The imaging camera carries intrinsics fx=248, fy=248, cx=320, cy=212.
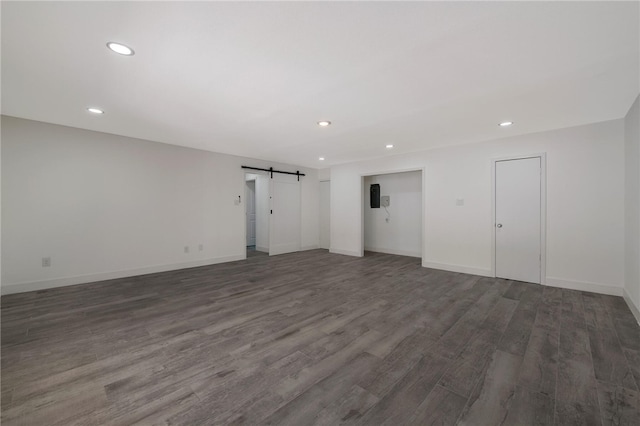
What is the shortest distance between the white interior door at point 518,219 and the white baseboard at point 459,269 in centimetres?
20

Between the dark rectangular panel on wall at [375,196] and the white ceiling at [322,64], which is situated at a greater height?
the white ceiling at [322,64]

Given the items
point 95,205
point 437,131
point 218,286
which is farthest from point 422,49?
point 95,205

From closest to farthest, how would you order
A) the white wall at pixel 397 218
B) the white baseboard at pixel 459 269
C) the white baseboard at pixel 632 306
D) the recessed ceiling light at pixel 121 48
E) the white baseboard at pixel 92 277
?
the recessed ceiling light at pixel 121 48
the white baseboard at pixel 632 306
the white baseboard at pixel 92 277
the white baseboard at pixel 459 269
the white wall at pixel 397 218

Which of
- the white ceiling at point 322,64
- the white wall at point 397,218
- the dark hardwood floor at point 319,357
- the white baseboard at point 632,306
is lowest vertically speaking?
the dark hardwood floor at point 319,357

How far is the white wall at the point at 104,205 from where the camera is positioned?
3.63 metres

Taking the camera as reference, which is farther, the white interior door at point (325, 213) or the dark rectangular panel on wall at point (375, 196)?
the white interior door at point (325, 213)

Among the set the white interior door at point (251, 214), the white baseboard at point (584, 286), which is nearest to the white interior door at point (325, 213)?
the white interior door at point (251, 214)

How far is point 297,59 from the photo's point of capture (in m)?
2.10

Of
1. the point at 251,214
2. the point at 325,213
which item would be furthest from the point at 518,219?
the point at 251,214

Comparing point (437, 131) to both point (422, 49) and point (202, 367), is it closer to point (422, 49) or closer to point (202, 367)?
point (422, 49)

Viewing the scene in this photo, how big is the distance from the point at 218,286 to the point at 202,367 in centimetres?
216

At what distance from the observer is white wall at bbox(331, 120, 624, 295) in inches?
139

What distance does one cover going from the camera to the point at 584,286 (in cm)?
370

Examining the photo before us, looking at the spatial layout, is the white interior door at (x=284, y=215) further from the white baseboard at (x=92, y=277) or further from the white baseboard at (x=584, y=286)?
the white baseboard at (x=584, y=286)
